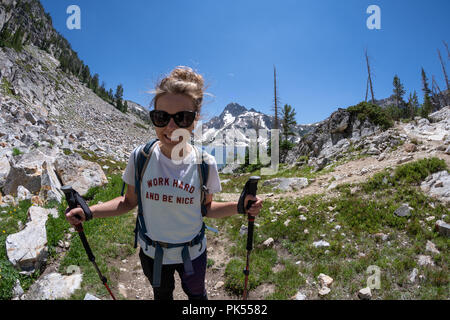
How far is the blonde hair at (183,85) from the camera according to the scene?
228cm

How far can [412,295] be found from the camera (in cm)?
432

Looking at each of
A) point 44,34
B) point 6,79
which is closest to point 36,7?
point 44,34

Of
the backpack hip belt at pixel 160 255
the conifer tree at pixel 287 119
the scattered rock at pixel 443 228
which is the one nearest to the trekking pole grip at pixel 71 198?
the backpack hip belt at pixel 160 255

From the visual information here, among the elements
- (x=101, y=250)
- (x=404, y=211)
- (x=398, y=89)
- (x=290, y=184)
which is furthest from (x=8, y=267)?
(x=398, y=89)

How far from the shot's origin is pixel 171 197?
2264 mm

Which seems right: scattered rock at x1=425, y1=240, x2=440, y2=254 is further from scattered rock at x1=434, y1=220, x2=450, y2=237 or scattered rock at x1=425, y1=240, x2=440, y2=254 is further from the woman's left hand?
the woman's left hand

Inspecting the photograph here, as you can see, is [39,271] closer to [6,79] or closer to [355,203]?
[355,203]

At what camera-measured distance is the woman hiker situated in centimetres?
227

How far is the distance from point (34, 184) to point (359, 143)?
62.8 ft

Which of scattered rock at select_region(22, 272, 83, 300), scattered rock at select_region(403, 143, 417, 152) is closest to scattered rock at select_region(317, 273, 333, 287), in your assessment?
scattered rock at select_region(22, 272, 83, 300)

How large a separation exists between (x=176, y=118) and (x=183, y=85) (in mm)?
344

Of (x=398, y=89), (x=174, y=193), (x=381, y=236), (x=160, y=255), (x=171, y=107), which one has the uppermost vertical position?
(x=398, y=89)

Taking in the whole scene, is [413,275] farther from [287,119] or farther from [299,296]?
[287,119]

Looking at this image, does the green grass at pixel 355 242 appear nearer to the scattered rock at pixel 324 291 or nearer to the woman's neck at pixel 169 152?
the scattered rock at pixel 324 291
